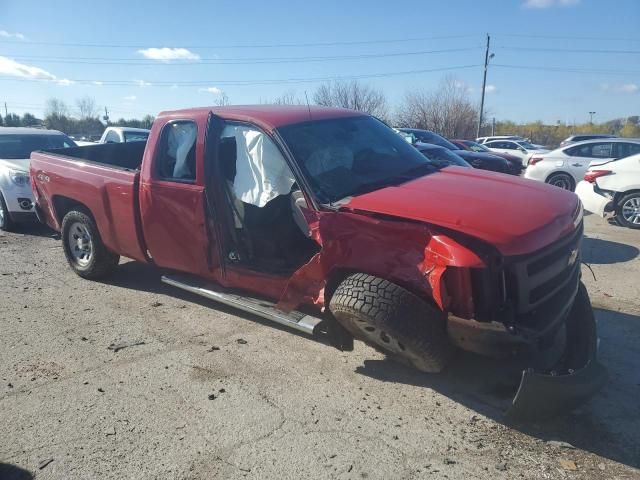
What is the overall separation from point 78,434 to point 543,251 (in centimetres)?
307

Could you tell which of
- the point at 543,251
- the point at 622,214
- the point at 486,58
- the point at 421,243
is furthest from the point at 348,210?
the point at 486,58

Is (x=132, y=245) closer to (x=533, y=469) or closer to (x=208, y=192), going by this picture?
(x=208, y=192)

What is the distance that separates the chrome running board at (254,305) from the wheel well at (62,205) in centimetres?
187

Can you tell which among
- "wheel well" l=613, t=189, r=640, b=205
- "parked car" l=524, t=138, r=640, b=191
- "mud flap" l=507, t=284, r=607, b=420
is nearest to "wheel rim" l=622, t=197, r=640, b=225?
"wheel well" l=613, t=189, r=640, b=205

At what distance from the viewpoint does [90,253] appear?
600cm

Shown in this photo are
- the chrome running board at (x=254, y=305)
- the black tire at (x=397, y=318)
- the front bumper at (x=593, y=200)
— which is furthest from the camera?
the front bumper at (x=593, y=200)

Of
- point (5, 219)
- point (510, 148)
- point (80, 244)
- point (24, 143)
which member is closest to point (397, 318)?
point (80, 244)

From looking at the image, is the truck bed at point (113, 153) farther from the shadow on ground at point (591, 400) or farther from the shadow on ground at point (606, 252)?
the shadow on ground at point (606, 252)

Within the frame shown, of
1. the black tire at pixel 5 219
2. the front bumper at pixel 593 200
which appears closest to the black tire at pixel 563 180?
the front bumper at pixel 593 200

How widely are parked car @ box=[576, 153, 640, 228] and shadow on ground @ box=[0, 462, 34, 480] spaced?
366 inches

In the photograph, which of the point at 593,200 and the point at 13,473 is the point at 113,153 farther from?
the point at 593,200

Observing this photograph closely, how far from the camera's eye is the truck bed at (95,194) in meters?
5.18

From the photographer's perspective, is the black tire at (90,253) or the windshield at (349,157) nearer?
the windshield at (349,157)

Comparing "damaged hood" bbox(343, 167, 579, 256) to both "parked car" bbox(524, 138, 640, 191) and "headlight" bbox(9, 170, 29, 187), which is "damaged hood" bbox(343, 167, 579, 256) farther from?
"parked car" bbox(524, 138, 640, 191)
